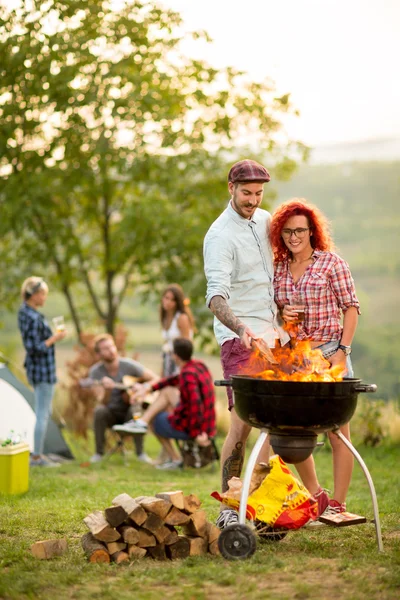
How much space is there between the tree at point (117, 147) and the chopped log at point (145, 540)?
19.5ft

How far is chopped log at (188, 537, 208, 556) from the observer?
352 centimetres

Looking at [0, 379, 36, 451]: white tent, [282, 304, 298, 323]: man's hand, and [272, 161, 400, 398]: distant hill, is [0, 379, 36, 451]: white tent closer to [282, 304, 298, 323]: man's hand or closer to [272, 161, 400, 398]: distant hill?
[282, 304, 298, 323]: man's hand

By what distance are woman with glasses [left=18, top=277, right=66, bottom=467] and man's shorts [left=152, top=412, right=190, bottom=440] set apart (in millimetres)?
968

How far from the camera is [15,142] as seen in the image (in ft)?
30.4

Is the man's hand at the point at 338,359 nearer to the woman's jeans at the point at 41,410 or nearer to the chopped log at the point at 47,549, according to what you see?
the chopped log at the point at 47,549

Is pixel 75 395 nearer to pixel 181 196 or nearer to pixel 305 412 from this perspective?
pixel 181 196

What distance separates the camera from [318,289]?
3.97 meters

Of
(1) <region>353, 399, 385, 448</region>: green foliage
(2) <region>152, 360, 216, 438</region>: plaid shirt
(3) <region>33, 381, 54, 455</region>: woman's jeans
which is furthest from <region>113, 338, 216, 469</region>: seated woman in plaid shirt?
(1) <region>353, 399, 385, 448</region>: green foliage

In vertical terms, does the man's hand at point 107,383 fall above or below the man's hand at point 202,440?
above

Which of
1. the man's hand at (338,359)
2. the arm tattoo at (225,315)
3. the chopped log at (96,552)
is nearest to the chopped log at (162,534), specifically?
the chopped log at (96,552)

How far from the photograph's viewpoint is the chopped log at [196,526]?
3.57 meters

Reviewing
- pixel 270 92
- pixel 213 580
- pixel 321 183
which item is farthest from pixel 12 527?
pixel 321 183

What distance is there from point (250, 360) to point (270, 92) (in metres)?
6.71

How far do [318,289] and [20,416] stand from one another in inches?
161
